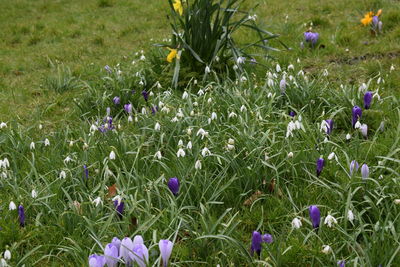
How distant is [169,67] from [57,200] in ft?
7.78

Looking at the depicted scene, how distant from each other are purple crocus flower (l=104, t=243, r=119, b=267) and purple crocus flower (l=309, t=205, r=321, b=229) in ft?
2.93

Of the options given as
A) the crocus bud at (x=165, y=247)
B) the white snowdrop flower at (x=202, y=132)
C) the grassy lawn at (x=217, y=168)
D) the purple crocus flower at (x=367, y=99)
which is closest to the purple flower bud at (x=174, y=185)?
the grassy lawn at (x=217, y=168)

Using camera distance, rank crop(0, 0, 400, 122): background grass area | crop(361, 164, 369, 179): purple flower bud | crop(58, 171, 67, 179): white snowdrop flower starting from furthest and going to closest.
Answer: crop(0, 0, 400, 122): background grass area
crop(58, 171, 67, 179): white snowdrop flower
crop(361, 164, 369, 179): purple flower bud

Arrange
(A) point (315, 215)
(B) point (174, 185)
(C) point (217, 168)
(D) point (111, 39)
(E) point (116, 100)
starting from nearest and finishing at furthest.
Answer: (A) point (315, 215) → (B) point (174, 185) → (C) point (217, 168) → (E) point (116, 100) → (D) point (111, 39)

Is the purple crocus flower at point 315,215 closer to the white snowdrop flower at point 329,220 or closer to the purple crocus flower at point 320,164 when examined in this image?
the white snowdrop flower at point 329,220

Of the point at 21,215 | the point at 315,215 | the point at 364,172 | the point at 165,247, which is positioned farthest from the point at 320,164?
the point at 21,215

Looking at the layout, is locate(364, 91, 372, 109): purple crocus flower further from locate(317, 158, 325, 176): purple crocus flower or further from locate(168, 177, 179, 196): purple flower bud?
locate(168, 177, 179, 196): purple flower bud

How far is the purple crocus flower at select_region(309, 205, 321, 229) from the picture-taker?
7.29 ft

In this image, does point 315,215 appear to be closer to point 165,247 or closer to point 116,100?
point 165,247

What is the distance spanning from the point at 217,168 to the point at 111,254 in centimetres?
107

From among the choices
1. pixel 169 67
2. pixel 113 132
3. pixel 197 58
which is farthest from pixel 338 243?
pixel 169 67

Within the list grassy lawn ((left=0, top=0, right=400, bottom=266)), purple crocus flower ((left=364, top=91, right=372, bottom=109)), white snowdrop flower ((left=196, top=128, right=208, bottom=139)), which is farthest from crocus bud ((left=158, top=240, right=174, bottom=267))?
purple crocus flower ((left=364, top=91, right=372, bottom=109))

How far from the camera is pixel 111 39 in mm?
7961

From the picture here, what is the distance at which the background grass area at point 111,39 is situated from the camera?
201 inches
